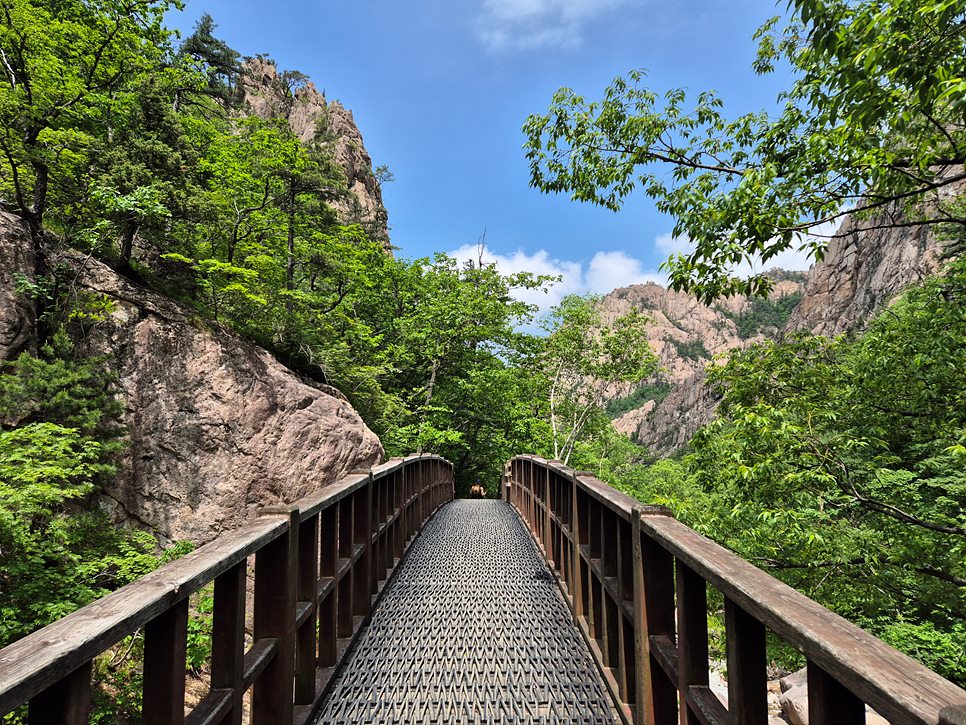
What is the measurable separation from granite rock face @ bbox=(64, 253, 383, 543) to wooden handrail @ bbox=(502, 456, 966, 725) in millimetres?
5742

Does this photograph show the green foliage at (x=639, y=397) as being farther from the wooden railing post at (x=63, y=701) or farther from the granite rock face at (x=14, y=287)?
the wooden railing post at (x=63, y=701)

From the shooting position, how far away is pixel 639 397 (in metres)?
109

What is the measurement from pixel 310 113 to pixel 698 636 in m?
45.9

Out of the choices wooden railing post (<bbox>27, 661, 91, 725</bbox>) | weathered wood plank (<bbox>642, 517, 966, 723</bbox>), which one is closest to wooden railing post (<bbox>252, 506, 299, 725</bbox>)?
wooden railing post (<bbox>27, 661, 91, 725</bbox>)

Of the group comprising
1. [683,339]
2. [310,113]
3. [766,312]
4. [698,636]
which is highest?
[310,113]

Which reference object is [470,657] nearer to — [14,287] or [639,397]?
[14,287]

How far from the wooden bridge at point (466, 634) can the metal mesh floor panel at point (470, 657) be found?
0.04 ft

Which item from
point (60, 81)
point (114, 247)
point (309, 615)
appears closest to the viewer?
point (309, 615)

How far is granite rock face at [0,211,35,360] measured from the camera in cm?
638

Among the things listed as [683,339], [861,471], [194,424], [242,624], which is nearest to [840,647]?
[242,624]

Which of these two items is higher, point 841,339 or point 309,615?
point 841,339

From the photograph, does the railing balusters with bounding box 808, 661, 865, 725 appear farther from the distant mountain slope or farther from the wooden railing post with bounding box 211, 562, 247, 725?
the distant mountain slope

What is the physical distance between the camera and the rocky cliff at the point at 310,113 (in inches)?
1373

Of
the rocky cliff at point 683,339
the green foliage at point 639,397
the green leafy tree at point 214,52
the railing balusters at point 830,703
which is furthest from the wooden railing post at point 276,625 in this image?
the green foliage at point 639,397
